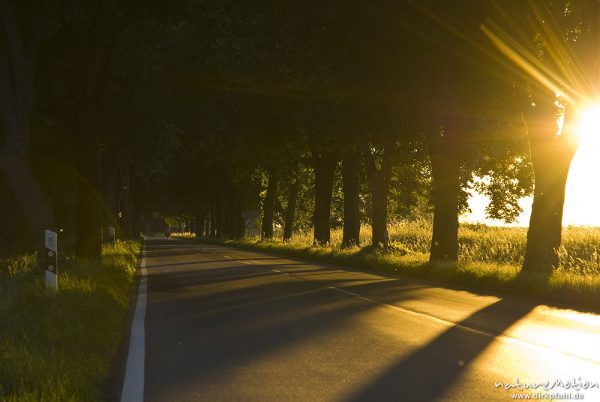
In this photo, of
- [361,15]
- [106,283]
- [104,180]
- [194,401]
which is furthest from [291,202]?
[194,401]

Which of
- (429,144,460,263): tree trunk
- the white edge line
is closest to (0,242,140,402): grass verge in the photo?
the white edge line

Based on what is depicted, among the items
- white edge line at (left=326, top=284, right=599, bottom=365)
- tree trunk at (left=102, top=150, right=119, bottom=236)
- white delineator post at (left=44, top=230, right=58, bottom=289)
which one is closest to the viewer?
white edge line at (left=326, top=284, right=599, bottom=365)

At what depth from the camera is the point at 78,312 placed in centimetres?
972

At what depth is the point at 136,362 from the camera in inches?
313

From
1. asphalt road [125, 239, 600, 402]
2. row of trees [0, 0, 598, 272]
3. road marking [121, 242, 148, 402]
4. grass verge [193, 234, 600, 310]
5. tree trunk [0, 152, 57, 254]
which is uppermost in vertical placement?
row of trees [0, 0, 598, 272]

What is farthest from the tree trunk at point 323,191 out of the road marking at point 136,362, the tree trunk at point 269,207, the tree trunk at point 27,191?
the road marking at point 136,362

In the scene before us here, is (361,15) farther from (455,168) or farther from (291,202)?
(291,202)

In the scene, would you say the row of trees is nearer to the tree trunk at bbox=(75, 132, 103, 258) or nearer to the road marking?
the tree trunk at bbox=(75, 132, 103, 258)

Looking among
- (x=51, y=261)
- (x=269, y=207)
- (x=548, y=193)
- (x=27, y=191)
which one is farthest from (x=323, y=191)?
(x=51, y=261)

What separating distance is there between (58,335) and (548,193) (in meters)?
13.6

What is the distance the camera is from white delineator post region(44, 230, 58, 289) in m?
11.4

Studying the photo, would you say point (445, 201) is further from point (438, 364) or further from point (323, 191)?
point (438, 364)

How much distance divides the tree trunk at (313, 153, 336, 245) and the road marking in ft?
82.1

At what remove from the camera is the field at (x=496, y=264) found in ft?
49.1
